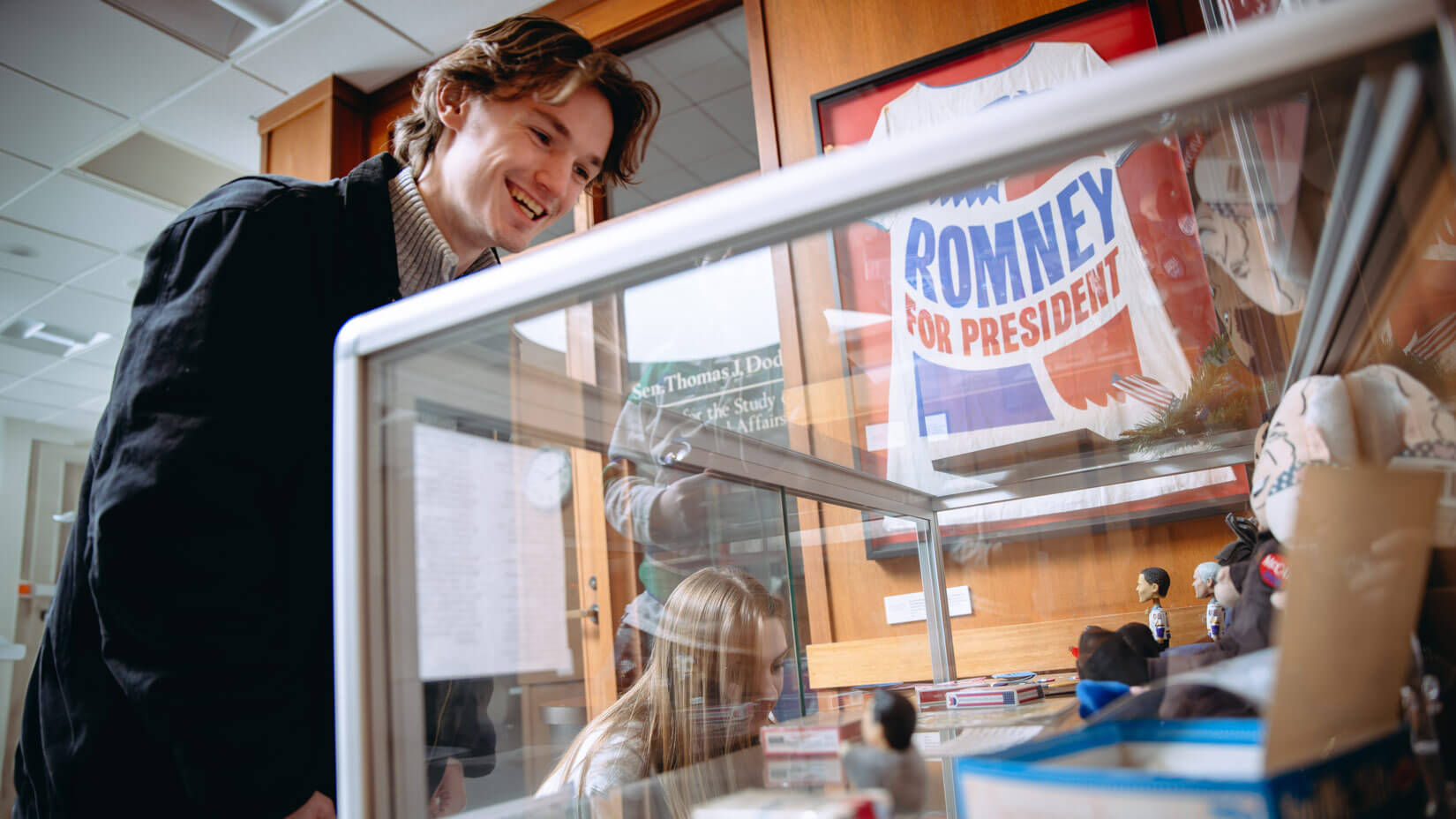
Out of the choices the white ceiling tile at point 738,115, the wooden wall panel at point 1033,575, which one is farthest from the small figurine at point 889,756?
the white ceiling tile at point 738,115

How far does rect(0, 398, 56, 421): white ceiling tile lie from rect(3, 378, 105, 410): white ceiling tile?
0.07 m

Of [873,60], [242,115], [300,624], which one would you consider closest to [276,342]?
[300,624]

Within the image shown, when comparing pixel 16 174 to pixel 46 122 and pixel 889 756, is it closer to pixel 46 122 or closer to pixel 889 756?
pixel 46 122

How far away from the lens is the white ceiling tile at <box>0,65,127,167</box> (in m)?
2.96

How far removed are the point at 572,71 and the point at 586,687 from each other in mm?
631

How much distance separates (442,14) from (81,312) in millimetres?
3134

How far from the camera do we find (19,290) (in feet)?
14.1

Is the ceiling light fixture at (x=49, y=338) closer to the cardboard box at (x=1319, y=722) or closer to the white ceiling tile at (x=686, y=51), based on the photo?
the white ceiling tile at (x=686, y=51)

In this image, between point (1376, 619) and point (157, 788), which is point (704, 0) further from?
point (1376, 619)

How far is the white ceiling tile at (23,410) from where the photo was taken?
571 centimetres

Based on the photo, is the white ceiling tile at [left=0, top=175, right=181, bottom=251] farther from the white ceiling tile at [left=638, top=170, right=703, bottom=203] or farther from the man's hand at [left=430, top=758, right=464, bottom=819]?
the man's hand at [left=430, top=758, right=464, bottom=819]

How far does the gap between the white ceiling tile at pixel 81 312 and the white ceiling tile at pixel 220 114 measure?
1602 mm

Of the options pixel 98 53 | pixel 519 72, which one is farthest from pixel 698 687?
pixel 98 53

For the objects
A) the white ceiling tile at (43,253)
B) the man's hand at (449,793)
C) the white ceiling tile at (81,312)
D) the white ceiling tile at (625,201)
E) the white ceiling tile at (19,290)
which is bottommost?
the man's hand at (449,793)
